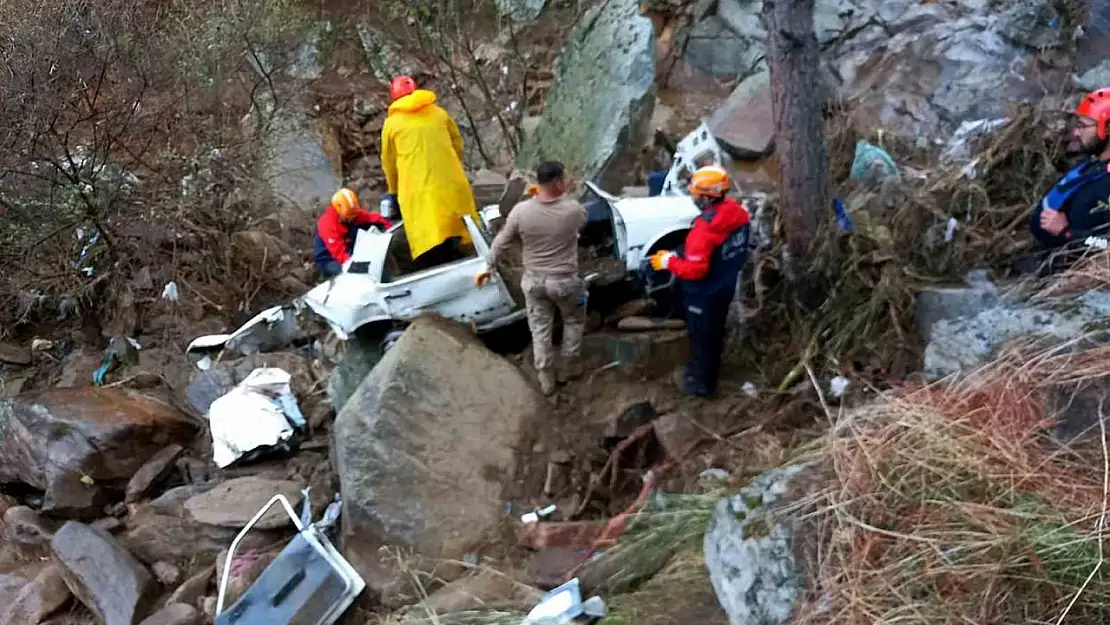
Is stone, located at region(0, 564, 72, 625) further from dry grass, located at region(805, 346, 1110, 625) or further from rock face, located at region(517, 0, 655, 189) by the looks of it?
rock face, located at region(517, 0, 655, 189)

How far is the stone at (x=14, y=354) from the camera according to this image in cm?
812

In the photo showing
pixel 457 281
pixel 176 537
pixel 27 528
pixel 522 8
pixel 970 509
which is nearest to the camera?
pixel 970 509

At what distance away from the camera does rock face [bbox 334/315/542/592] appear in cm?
515

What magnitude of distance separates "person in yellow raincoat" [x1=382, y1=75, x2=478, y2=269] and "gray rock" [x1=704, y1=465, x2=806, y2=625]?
11.5 ft

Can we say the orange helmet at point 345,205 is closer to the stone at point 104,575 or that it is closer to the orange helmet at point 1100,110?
the stone at point 104,575

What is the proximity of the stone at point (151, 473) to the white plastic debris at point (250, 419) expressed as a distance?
1.01 ft

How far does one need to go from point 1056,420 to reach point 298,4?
11.2 m

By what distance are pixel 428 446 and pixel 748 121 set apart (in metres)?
4.92

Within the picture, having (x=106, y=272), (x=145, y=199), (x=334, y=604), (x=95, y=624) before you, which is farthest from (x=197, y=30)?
(x=334, y=604)

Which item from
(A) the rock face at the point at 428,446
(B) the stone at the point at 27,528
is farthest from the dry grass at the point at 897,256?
(B) the stone at the point at 27,528

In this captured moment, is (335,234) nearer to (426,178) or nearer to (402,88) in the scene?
(426,178)

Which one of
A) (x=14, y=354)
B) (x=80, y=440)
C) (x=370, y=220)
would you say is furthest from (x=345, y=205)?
(x=14, y=354)

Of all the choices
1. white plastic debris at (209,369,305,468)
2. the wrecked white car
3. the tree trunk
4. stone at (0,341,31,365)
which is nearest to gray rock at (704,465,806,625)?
the tree trunk

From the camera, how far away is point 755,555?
3.34 meters
